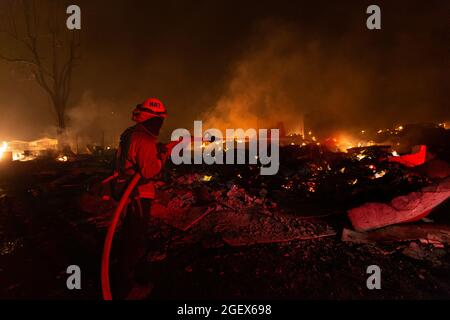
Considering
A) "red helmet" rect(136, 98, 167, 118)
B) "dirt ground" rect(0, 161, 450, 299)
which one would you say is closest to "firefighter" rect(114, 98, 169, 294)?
"red helmet" rect(136, 98, 167, 118)

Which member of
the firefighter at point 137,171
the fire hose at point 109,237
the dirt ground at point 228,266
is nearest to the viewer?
the fire hose at point 109,237

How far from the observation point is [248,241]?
440 centimetres

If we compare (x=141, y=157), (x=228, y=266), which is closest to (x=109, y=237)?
(x=141, y=157)

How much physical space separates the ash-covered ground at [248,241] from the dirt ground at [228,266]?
16 mm

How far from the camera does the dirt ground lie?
334cm

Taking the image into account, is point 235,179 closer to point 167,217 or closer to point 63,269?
point 167,217

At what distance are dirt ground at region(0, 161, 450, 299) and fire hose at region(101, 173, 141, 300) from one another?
552mm

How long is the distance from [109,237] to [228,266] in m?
1.75

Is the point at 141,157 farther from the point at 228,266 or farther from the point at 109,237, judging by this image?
the point at 228,266

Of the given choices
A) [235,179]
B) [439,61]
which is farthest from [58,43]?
[439,61]

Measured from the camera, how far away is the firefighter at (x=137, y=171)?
3.08m

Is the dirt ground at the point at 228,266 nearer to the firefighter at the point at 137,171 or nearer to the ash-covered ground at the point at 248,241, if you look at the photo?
the ash-covered ground at the point at 248,241

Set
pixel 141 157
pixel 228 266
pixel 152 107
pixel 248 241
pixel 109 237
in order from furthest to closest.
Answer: pixel 248 241
pixel 228 266
pixel 152 107
pixel 141 157
pixel 109 237

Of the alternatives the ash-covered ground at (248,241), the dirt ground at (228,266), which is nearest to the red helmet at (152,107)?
the ash-covered ground at (248,241)
